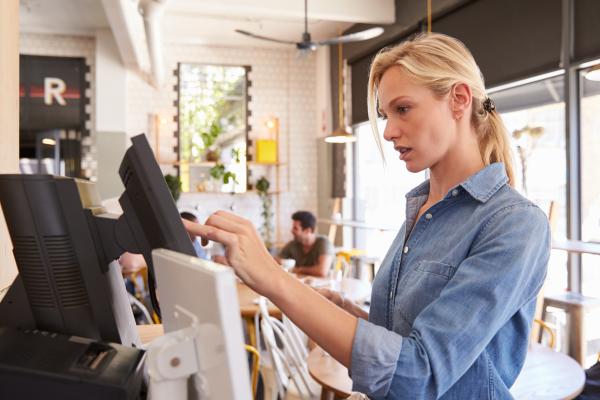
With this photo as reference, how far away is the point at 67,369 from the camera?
81 centimetres

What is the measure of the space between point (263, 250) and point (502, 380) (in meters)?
0.56

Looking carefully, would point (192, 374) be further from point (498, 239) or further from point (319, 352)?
point (319, 352)

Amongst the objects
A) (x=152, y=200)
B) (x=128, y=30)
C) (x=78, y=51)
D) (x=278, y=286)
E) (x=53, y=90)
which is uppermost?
(x=78, y=51)

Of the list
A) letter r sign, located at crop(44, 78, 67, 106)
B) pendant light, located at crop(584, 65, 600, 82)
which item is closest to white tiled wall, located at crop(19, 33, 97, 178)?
letter r sign, located at crop(44, 78, 67, 106)

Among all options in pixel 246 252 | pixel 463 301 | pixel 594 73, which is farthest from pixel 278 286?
pixel 594 73

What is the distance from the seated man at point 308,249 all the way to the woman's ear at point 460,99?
4.13 m

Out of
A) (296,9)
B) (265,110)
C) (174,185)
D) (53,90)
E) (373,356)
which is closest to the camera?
(373,356)

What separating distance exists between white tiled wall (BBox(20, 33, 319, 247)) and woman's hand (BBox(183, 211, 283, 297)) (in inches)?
295

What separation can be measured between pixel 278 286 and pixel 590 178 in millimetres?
3909

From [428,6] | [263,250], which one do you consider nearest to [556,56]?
[428,6]

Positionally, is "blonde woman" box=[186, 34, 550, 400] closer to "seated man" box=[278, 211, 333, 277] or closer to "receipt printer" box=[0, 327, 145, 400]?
"receipt printer" box=[0, 327, 145, 400]

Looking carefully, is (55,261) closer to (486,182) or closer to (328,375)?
(486,182)

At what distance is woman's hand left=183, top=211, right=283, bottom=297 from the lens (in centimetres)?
80

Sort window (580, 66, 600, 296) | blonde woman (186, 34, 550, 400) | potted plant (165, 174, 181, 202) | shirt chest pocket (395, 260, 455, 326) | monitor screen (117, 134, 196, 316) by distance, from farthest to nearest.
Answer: potted plant (165, 174, 181, 202), window (580, 66, 600, 296), shirt chest pocket (395, 260, 455, 326), blonde woman (186, 34, 550, 400), monitor screen (117, 134, 196, 316)
